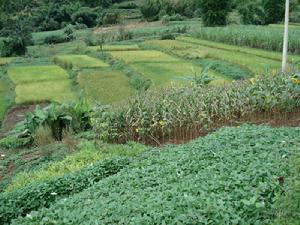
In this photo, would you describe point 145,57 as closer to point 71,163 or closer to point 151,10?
point 71,163

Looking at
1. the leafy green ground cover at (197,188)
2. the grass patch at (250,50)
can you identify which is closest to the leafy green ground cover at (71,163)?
the leafy green ground cover at (197,188)

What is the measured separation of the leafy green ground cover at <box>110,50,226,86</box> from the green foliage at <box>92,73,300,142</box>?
7378mm

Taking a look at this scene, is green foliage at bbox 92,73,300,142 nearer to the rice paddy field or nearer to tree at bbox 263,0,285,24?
the rice paddy field

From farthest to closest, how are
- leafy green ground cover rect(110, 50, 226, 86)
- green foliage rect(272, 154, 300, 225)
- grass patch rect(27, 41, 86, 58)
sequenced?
1. grass patch rect(27, 41, 86, 58)
2. leafy green ground cover rect(110, 50, 226, 86)
3. green foliage rect(272, 154, 300, 225)

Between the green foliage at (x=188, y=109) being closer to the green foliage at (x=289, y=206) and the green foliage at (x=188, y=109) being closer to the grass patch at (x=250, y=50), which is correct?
the green foliage at (x=289, y=206)

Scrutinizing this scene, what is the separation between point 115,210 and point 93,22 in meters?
46.3

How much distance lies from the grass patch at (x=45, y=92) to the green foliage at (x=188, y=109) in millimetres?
7221

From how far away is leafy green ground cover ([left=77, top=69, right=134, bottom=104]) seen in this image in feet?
50.1

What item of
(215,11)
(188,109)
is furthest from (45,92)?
(215,11)

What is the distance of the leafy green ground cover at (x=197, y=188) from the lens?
3.83 metres

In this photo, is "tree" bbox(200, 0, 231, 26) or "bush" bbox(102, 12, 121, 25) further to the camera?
"bush" bbox(102, 12, 121, 25)

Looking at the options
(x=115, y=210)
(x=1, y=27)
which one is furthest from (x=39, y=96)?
(x=1, y=27)

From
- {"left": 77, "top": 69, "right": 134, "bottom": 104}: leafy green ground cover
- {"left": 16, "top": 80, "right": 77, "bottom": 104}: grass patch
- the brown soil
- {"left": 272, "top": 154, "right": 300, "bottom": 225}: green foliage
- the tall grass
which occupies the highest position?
{"left": 272, "top": 154, "right": 300, "bottom": 225}: green foliage

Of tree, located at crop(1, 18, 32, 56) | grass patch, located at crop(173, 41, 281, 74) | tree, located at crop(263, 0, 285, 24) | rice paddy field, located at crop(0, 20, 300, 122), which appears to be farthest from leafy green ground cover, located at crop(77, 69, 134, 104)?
tree, located at crop(263, 0, 285, 24)
